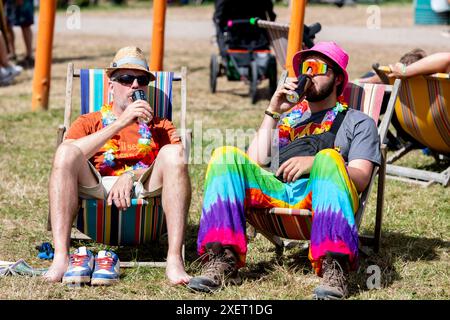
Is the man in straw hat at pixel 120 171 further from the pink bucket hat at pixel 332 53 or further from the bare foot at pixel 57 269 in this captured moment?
the pink bucket hat at pixel 332 53

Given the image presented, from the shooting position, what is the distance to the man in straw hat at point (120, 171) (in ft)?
15.1

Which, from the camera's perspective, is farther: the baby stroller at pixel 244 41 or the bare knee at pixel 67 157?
the baby stroller at pixel 244 41

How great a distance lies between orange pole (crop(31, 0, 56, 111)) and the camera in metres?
9.30

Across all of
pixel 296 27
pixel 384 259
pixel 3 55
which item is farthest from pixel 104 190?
pixel 3 55

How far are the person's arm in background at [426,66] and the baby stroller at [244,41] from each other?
13.5 ft

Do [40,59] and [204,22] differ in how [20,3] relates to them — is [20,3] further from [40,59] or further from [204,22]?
[204,22]

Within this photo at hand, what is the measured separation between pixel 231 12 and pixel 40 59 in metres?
2.51

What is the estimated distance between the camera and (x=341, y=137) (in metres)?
4.91

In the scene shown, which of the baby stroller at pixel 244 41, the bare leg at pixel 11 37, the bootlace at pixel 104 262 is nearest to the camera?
the bootlace at pixel 104 262

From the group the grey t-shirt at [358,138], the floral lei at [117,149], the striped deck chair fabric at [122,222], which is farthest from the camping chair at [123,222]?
the grey t-shirt at [358,138]

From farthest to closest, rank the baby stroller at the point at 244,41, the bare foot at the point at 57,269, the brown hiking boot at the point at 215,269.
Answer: the baby stroller at the point at 244,41, the bare foot at the point at 57,269, the brown hiking boot at the point at 215,269

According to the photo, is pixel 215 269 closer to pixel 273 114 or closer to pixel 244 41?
pixel 273 114

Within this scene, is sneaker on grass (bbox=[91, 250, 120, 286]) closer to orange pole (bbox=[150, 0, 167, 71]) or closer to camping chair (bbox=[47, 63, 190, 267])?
camping chair (bbox=[47, 63, 190, 267])

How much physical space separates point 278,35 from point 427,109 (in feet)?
8.84
